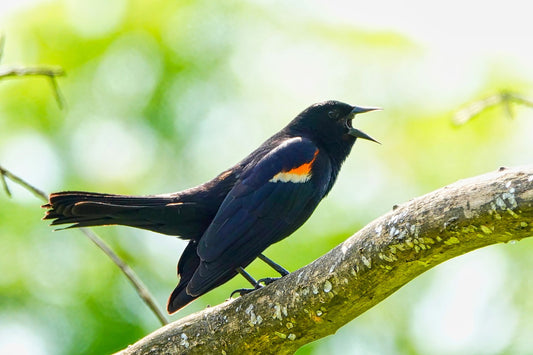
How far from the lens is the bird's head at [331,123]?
5227 mm

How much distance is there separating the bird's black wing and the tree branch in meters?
0.48

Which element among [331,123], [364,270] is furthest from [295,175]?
[364,270]

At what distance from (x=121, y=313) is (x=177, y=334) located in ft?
14.9

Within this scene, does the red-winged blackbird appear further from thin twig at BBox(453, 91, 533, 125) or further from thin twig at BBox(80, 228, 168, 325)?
thin twig at BBox(453, 91, 533, 125)

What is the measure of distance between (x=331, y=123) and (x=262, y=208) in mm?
1042

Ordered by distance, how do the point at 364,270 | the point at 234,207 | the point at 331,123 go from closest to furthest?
the point at 364,270, the point at 234,207, the point at 331,123

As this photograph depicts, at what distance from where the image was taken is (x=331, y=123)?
527cm

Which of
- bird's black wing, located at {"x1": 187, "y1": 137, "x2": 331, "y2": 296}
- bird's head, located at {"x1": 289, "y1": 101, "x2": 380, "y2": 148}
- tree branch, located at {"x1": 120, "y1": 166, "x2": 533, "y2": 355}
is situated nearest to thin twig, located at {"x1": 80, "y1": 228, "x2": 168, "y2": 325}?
tree branch, located at {"x1": 120, "y1": 166, "x2": 533, "y2": 355}

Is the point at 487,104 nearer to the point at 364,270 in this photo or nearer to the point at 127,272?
the point at 364,270

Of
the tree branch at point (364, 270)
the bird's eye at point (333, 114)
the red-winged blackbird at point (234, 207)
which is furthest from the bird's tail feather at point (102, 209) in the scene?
the bird's eye at point (333, 114)

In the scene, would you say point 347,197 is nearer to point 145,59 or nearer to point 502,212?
point 145,59

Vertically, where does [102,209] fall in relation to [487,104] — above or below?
below

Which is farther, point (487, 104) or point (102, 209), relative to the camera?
point (102, 209)

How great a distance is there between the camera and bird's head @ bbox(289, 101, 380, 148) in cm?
523
